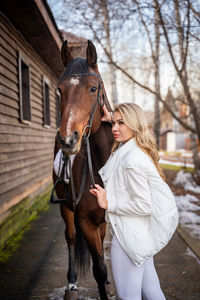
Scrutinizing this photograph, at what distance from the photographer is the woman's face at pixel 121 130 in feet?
6.24

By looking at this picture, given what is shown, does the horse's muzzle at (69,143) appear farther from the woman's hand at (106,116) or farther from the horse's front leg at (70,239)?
the horse's front leg at (70,239)

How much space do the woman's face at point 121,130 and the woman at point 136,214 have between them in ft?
0.18

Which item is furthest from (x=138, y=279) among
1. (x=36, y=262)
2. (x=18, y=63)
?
(x=18, y=63)

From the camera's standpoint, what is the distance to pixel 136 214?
5.63 feet

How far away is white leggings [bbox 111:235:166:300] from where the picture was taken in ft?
5.66

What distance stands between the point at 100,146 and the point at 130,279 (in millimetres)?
1187

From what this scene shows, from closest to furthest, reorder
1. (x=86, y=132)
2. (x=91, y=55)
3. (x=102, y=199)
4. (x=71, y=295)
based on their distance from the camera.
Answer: (x=102, y=199)
(x=86, y=132)
(x=91, y=55)
(x=71, y=295)

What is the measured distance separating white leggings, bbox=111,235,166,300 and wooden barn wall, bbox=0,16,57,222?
10.2ft

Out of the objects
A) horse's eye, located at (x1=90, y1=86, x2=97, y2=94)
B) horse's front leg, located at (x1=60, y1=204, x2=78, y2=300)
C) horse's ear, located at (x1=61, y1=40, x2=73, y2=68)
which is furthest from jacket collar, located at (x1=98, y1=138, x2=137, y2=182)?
horse's front leg, located at (x1=60, y1=204, x2=78, y2=300)

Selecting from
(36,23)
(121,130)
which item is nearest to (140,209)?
(121,130)

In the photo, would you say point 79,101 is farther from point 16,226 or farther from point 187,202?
point 187,202

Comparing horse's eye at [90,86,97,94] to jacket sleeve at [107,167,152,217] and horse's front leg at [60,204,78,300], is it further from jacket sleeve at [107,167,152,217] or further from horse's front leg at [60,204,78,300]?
horse's front leg at [60,204,78,300]

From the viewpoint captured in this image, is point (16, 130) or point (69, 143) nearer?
point (69, 143)

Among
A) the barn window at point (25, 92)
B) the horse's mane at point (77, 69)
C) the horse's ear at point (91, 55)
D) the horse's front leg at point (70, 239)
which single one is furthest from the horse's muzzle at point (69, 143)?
the barn window at point (25, 92)
